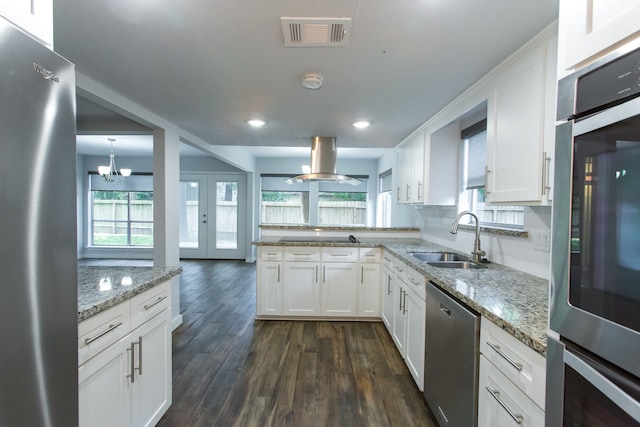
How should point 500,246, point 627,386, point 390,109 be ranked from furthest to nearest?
point 390,109
point 500,246
point 627,386

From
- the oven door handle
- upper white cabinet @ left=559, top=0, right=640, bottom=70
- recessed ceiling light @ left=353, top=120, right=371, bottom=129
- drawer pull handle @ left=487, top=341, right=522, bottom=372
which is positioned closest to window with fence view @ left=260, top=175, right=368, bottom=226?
recessed ceiling light @ left=353, top=120, right=371, bottom=129

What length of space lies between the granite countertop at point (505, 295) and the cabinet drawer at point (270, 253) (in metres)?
1.60

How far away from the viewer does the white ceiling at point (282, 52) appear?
1.28m

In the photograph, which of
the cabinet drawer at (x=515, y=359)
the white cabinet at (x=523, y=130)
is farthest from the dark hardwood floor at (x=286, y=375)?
the white cabinet at (x=523, y=130)

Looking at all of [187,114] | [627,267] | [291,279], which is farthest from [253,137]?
[627,267]

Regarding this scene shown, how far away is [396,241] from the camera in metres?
3.65

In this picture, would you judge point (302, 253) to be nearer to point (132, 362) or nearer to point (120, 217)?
point (132, 362)

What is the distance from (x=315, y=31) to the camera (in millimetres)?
1432

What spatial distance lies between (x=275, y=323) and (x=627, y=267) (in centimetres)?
316

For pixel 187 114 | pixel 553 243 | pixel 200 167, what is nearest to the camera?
pixel 553 243

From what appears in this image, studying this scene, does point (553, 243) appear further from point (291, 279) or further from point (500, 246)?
point (291, 279)

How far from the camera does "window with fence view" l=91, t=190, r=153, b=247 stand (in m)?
7.09

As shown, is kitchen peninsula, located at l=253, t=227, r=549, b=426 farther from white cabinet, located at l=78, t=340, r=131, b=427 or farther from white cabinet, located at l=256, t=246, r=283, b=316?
white cabinet, located at l=78, t=340, r=131, b=427

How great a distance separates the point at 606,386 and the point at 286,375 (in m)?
2.08
